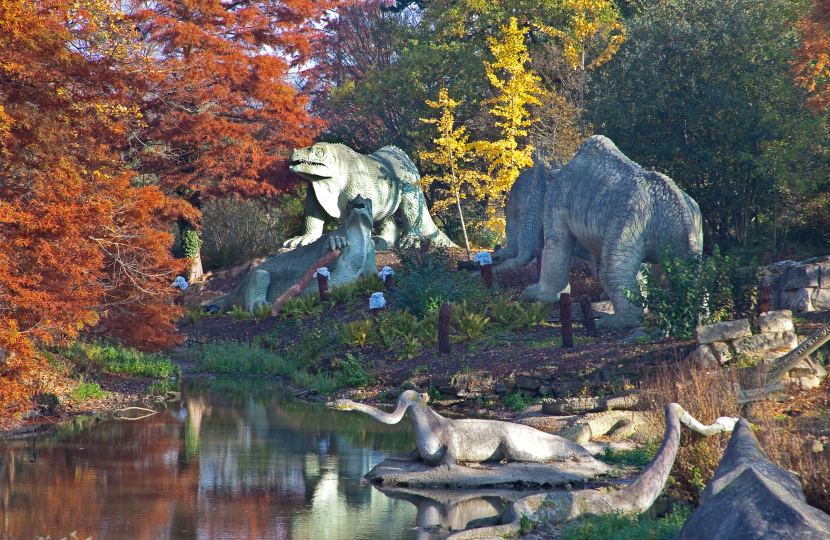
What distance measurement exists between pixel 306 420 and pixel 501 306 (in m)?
4.52

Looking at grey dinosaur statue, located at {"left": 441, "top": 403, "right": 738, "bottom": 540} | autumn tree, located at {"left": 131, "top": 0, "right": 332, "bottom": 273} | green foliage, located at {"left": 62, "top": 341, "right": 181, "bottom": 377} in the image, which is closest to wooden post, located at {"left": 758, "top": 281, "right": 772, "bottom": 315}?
grey dinosaur statue, located at {"left": 441, "top": 403, "right": 738, "bottom": 540}

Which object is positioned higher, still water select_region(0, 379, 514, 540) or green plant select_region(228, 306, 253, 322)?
green plant select_region(228, 306, 253, 322)

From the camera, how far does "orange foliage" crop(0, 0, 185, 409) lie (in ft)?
26.8

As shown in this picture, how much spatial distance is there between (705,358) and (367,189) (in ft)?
42.5

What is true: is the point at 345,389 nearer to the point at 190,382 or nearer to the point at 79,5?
the point at 190,382

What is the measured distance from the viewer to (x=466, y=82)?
24047mm

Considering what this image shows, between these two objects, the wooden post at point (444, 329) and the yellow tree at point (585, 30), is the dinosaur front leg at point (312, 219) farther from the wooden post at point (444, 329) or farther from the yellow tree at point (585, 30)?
the wooden post at point (444, 329)

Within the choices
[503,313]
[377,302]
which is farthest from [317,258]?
[503,313]

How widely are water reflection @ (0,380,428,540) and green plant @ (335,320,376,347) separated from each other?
2765mm

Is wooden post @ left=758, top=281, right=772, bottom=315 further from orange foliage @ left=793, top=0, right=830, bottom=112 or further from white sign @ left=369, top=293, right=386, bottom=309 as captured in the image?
white sign @ left=369, top=293, right=386, bottom=309

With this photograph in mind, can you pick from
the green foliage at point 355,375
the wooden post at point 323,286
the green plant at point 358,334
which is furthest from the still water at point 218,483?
the wooden post at point 323,286

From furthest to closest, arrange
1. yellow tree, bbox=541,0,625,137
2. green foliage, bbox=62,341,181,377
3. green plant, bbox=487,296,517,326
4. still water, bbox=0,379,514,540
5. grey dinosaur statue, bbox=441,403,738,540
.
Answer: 1. yellow tree, bbox=541,0,625,137
2. green plant, bbox=487,296,517,326
3. green foliage, bbox=62,341,181,377
4. still water, bbox=0,379,514,540
5. grey dinosaur statue, bbox=441,403,738,540

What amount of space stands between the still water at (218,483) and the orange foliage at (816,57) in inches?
351

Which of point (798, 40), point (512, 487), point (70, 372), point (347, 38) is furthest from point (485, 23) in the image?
point (512, 487)
